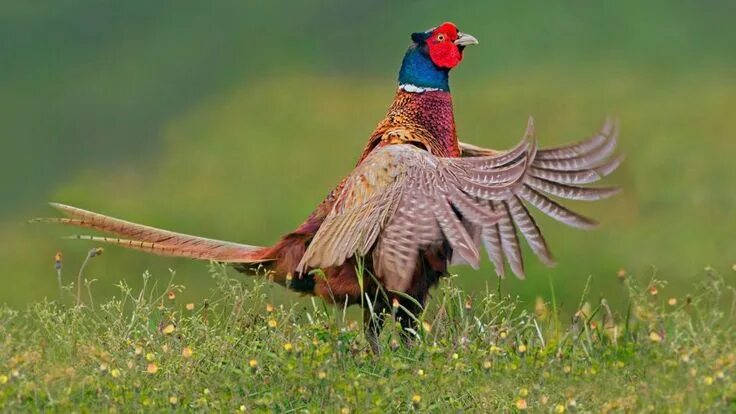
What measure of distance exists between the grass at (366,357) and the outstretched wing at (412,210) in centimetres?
22

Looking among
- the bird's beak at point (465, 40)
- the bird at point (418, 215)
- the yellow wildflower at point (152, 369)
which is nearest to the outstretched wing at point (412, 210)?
the bird at point (418, 215)

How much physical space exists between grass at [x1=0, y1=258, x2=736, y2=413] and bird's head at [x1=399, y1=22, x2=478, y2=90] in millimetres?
1167

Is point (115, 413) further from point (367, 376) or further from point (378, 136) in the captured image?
point (378, 136)

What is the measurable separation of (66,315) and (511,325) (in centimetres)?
177

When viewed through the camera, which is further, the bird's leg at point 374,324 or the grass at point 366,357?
the bird's leg at point 374,324

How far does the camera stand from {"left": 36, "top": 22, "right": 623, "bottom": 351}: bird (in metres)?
5.71

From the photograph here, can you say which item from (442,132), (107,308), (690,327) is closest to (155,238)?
(107,308)

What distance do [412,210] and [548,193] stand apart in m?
0.61

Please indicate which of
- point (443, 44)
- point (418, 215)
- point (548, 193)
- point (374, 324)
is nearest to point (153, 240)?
point (374, 324)

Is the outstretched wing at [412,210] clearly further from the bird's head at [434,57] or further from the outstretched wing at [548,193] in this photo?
the bird's head at [434,57]

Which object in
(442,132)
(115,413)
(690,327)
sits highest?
(442,132)

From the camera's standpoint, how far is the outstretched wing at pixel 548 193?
227 inches

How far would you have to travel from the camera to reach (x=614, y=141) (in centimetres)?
619

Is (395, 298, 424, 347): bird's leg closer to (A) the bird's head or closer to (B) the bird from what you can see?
(B) the bird
